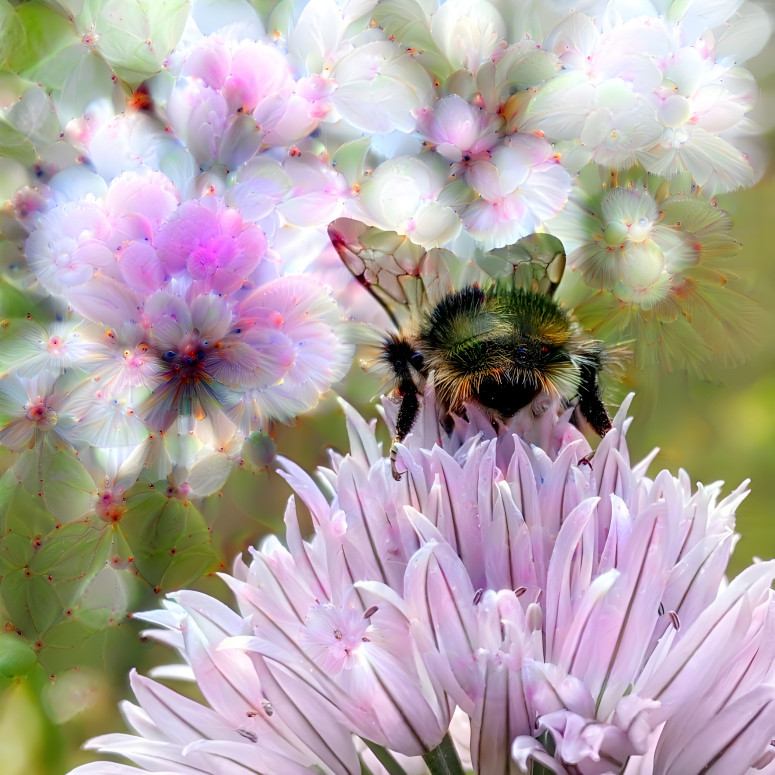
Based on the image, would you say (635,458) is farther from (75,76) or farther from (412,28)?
(75,76)

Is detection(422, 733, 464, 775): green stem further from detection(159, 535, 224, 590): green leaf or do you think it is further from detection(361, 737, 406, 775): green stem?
detection(159, 535, 224, 590): green leaf

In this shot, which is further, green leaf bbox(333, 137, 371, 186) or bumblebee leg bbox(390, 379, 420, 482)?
green leaf bbox(333, 137, 371, 186)

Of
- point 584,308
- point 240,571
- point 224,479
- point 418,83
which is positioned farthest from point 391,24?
point 240,571

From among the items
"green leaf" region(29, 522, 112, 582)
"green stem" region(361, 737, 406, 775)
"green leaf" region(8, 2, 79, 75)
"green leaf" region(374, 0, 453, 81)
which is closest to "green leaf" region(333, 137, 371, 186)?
"green leaf" region(374, 0, 453, 81)

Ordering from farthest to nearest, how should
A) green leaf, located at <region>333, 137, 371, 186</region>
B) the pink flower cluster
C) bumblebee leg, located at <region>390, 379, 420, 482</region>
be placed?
green leaf, located at <region>333, 137, 371, 186</region> → the pink flower cluster → bumblebee leg, located at <region>390, 379, 420, 482</region>

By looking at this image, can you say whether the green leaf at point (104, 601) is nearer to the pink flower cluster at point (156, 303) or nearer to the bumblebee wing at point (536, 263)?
the pink flower cluster at point (156, 303)

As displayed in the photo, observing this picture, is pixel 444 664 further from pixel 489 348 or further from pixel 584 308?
pixel 584 308

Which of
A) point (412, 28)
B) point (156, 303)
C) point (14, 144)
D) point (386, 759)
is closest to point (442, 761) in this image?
point (386, 759)

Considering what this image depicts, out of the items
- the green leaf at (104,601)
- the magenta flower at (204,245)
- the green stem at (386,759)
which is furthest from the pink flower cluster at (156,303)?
the green stem at (386,759)
